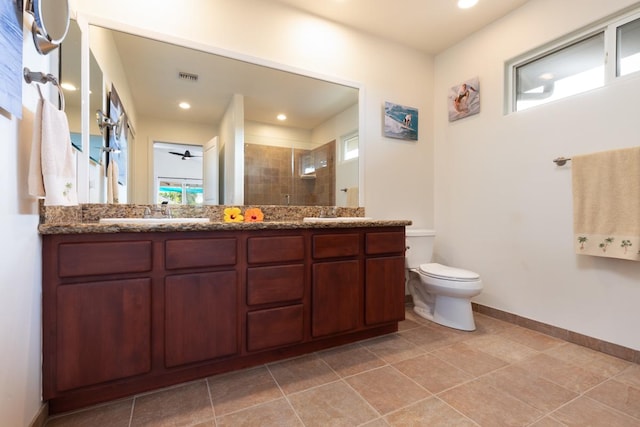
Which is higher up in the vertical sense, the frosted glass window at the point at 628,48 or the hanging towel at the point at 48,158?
the frosted glass window at the point at 628,48

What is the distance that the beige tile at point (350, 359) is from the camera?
5.50 feet

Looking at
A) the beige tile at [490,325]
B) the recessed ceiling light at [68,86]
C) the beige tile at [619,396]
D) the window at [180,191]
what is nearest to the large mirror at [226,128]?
the window at [180,191]

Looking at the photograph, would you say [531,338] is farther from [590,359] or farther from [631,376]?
[631,376]

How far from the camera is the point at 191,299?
145 centimetres

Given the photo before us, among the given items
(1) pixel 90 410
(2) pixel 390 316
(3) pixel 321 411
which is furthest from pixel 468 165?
(1) pixel 90 410

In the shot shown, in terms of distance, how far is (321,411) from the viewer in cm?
131

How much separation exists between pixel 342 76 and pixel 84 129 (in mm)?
1929

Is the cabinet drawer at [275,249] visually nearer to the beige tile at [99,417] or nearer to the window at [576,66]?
the beige tile at [99,417]

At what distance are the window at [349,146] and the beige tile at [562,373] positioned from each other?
1906mm

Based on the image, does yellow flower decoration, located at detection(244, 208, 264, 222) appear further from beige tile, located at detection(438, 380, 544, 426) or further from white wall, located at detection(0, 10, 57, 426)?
beige tile, located at detection(438, 380, 544, 426)

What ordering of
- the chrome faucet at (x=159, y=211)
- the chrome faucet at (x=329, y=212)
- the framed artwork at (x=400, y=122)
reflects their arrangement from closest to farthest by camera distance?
the chrome faucet at (x=159, y=211), the chrome faucet at (x=329, y=212), the framed artwork at (x=400, y=122)

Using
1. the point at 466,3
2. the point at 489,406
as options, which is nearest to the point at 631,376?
the point at 489,406

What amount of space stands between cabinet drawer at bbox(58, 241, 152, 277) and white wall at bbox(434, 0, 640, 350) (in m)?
2.61

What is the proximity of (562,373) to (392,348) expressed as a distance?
0.93 m
